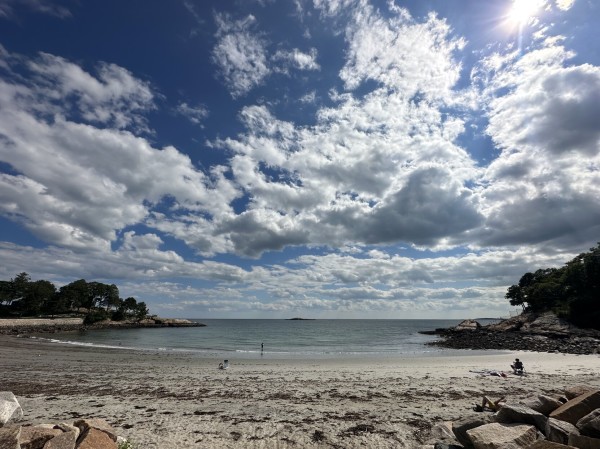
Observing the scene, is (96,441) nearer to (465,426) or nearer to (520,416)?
(465,426)

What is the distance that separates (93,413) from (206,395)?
4.52 m

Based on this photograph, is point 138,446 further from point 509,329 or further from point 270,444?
point 509,329

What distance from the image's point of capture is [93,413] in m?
11.8

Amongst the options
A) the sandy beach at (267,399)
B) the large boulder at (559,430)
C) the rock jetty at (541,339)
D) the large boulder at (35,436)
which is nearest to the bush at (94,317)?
the sandy beach at (267,399)

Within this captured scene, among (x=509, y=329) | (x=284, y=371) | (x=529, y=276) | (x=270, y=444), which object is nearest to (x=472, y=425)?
(x=270, y=444)

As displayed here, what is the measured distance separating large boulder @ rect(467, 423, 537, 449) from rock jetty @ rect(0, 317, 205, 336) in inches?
3184

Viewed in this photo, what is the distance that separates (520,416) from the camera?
729 cm

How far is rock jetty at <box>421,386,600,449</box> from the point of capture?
609 cm

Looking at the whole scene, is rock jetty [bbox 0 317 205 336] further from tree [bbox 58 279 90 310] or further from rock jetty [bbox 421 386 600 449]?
rock jetty [bbox 421 386 600 449]

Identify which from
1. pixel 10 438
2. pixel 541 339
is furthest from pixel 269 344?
pixel 10 438

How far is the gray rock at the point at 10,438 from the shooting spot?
5.51 m

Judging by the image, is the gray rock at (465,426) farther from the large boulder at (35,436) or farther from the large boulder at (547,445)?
the large boulder at (35,436)

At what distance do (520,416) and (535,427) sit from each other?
1.15ft

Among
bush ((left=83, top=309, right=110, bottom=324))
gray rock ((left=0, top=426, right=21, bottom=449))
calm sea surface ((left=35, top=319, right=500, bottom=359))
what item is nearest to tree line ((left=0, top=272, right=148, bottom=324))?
bush ((left=83, top=309, right=110, bottom=324))
